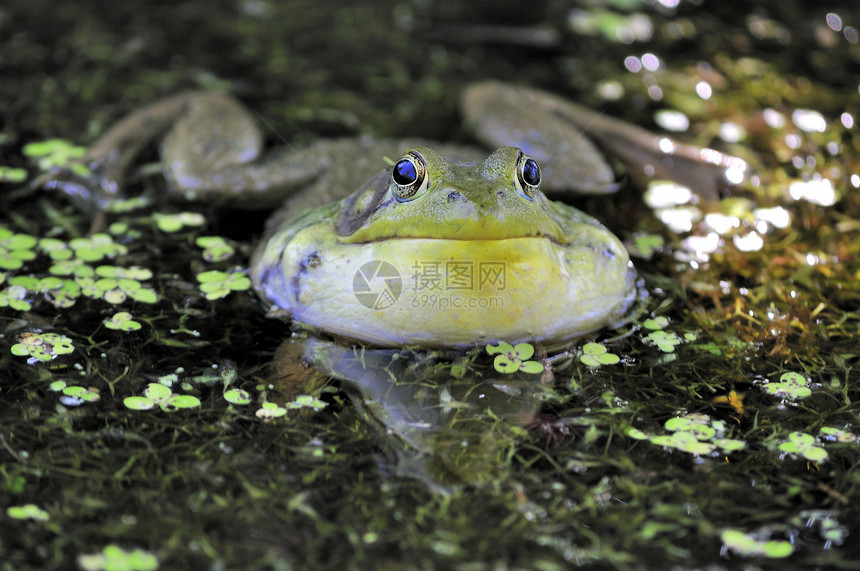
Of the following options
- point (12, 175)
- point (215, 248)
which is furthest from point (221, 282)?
point (12, 175)

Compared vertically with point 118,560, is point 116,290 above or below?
below

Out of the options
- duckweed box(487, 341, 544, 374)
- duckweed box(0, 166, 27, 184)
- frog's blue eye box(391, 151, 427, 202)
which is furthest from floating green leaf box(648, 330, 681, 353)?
duckweed box(0, 166, 27, 184)

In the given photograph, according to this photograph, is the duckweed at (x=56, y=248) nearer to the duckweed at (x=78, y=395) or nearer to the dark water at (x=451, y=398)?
the dark water at (x=451, y=398)

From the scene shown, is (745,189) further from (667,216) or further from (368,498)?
(368,498)

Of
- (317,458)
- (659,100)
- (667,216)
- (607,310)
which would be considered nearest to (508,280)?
(607,310)

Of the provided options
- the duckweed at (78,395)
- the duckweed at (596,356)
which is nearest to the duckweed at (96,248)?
the duckweed at (78,395)

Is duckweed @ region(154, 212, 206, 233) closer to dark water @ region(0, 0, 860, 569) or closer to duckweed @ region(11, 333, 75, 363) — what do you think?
dark water @ region(0, 0, 860, 569)

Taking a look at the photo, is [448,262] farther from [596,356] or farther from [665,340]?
[665,340]

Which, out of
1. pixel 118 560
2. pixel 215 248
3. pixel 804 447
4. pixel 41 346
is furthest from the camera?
pixel 215 248
